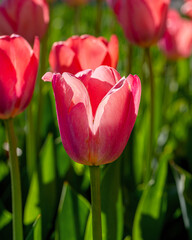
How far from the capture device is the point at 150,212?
84cm

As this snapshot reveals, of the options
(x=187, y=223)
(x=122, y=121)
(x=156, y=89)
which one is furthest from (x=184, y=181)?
(x=156, y=89)

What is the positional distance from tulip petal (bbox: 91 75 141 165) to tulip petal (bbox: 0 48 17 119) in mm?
174

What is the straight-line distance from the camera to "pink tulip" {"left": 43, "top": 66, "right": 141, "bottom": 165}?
1.67 feet

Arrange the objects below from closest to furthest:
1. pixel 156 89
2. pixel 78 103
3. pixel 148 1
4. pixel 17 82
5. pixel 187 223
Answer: pixel 78 103 → pixel 17 82 → pixel 187 223 → pixel 148 1 → pixel 156 89

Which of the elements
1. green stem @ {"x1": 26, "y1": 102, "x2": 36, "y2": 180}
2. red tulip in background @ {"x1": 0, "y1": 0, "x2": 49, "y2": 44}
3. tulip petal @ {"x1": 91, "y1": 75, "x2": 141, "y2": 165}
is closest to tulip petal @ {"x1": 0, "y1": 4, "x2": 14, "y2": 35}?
red tulip in background @ {"x1": 0, "y1": 0, "x2": 49, "y2": 44}

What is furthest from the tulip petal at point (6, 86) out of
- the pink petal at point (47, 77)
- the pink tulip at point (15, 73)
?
the pink petal at point (47, 77)

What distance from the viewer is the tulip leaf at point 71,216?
741 millimetres

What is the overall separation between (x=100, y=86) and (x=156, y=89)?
1.00 meters

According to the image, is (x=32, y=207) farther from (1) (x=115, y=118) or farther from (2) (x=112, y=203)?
(1) (x=115, y=118)

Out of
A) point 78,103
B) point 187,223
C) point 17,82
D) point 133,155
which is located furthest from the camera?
point 133,155

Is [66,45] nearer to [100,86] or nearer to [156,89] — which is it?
[100,86]

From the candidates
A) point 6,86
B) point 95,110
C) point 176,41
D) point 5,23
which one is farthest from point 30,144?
point 176,41

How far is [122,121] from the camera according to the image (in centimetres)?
53

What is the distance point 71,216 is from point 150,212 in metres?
0.17
